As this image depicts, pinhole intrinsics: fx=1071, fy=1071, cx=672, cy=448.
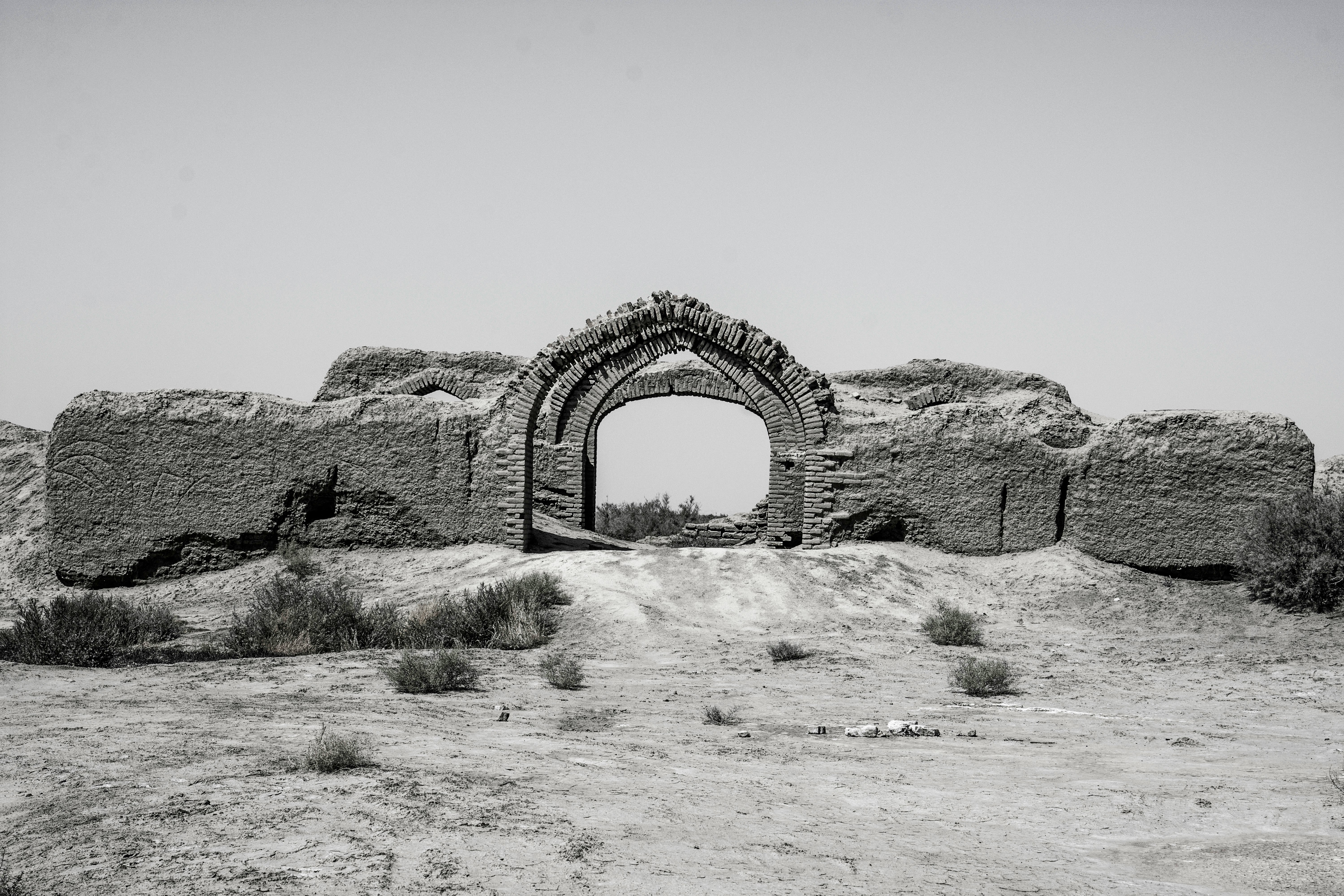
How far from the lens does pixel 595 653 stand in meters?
8.98

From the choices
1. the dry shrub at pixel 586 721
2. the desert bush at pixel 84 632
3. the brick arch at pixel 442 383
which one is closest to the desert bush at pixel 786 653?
the dry shrub at pixel 586 721

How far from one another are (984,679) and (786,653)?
1.82m

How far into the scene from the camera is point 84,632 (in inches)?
325

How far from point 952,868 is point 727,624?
21.1 feet

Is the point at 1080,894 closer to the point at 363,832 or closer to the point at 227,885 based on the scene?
the point at 363,832

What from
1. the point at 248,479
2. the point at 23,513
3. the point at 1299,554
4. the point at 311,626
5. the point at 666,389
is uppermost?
the point at 666,389

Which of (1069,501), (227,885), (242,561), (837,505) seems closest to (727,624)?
(837,505)

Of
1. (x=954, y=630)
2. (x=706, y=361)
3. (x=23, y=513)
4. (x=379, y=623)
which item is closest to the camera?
(x=379, y=623)

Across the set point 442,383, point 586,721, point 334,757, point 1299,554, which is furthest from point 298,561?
point 1299,554

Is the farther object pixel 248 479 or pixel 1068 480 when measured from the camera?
pixel 248 479

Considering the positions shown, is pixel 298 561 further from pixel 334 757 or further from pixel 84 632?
pixel 334 757

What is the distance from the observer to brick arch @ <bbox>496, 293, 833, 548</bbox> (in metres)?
12.7

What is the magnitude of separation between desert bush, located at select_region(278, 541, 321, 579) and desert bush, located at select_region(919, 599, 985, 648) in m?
6.69

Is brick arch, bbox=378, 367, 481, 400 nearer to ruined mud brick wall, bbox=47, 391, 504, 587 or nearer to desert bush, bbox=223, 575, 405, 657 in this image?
ruined mud brick wall, bbox=47, 391, 504, 587
